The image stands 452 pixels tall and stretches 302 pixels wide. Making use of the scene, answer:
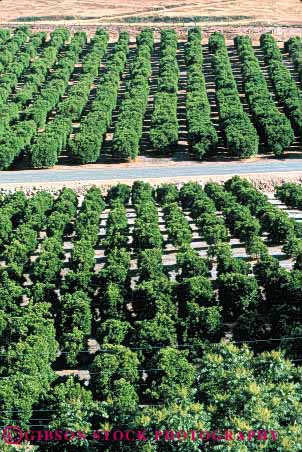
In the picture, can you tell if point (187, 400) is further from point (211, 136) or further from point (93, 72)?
point (93, 72)

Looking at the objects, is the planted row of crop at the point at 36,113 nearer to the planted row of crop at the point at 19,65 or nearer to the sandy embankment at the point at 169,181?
the planted row of crop at the point at 19,65

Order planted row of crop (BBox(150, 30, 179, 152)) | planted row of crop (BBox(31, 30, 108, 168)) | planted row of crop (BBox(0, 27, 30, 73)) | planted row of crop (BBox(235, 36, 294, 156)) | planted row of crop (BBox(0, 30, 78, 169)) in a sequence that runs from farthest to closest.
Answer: planted row of crop (BBox(0, 27, 30, 73)) → planted row of crop (BBox(150, 30, 179, 152)) → planted row of crop (BBox(235, 36, 294, 156)) → planted row of crop (BBox(0, 30, 78, 169)) → planted row of crop (BBox(31, 30, 108, 168))

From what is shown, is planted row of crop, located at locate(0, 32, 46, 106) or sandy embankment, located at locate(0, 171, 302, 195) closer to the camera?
sandy embankment, located at locate(0, 171, 302, 195)

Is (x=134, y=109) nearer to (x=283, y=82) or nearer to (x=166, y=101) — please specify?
(x=166, y=101)

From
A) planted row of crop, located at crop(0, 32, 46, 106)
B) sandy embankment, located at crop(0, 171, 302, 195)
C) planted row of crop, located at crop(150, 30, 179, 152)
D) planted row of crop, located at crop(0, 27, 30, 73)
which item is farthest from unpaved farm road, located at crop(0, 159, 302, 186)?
planted row of crop, located at crop(0, 27, 30, 73)

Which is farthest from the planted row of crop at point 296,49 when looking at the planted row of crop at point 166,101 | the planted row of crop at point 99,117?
the planted row of crop at point 99,117

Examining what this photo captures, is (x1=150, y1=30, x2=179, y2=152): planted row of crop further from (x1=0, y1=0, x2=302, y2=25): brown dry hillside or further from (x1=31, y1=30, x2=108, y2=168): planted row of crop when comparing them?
(x1=0, y1=0, x2=302, y2=25): brown dry hillside

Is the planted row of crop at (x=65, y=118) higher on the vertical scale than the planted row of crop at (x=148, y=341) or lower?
higher
